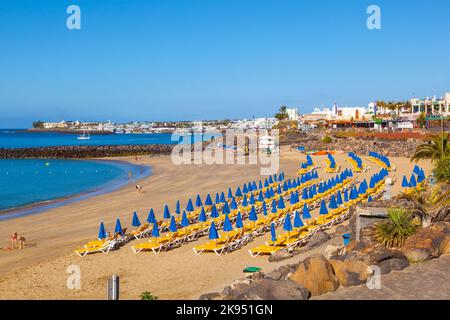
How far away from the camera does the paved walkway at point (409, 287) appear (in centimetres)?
779

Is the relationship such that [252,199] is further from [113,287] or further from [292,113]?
[292,113]

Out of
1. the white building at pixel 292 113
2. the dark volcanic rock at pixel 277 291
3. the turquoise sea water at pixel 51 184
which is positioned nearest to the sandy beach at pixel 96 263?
the dark volcanic rock at pixel 277 291

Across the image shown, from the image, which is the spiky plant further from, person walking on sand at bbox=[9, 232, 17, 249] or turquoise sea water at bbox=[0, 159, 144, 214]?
turquoise sea water at bbox=[0, 159, 144, 214]

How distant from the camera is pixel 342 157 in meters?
45.5

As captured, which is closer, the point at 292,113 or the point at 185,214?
the point at 185,214

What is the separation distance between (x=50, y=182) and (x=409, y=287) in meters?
36.9

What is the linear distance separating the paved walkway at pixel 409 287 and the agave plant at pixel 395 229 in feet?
4.16

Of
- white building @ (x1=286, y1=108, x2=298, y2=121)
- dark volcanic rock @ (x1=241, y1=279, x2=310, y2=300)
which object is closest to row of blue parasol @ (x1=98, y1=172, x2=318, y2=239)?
dark volcanic rock @ (x1=241, y1=279, x2=310, y2=300)

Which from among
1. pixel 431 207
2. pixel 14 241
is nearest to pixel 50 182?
pixel 14 241

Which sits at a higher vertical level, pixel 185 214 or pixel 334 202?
pixel 334 202

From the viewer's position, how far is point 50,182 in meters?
40.8
